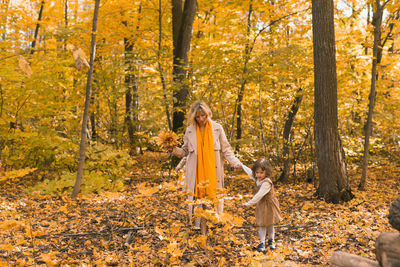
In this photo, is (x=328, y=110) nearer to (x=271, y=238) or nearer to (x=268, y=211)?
(x=268, y=211)

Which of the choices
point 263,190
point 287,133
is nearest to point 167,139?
point 263,190

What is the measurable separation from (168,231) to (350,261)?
69.1 inches

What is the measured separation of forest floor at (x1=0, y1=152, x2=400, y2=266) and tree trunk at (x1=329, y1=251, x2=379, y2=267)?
0.31 m

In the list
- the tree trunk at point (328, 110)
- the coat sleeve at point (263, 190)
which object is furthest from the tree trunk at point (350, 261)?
the tree trunk at point (328, 110)

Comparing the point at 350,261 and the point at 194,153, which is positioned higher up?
the point at 194,153

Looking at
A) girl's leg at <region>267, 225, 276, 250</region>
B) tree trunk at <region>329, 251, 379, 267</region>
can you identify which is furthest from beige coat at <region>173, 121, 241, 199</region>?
tree trunk at <region>329, 251, 379, 267</region>

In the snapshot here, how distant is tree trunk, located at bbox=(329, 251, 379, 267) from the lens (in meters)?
1.95

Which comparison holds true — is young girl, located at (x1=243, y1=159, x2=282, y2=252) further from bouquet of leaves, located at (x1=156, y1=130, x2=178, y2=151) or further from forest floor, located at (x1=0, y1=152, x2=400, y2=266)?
bouquet of leaves, located at (x1=156, y1=130, x2=178, y2=151)

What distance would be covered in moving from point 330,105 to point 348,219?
2.34 metres

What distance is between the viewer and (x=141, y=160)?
38.5ft

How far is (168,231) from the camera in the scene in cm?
312

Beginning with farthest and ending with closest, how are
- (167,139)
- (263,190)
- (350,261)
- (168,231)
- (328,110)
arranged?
(328,110)
(263,190)
(167,139)
(168,231)
(350,261)

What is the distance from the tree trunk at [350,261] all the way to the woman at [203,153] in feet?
6.45

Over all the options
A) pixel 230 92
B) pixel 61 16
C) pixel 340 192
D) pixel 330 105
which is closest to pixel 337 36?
pixel 230 92
